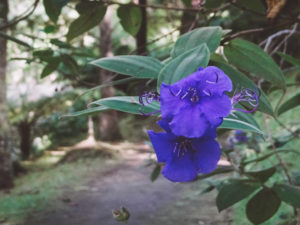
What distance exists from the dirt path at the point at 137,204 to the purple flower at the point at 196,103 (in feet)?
5.91

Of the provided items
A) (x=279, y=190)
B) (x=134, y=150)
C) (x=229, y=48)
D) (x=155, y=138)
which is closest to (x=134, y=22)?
(x=229, y=48)

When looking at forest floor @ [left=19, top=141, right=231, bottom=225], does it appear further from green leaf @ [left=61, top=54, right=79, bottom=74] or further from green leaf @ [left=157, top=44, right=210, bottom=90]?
green leaf @ [left=157, top=44, right=210, bottom=90]

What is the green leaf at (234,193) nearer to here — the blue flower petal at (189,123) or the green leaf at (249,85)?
the green leaf at (249,85)

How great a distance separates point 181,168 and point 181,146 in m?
0.02

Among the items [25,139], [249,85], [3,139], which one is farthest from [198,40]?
[25,139]

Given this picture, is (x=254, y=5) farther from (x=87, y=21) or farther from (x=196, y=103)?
(x=196, y=103)

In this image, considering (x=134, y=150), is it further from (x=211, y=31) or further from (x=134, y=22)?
(x=211, y=31)

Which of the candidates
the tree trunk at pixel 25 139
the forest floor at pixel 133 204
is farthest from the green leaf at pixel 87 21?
the tree trunk at pixel 25 139

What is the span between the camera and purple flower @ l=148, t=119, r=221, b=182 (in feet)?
1.13

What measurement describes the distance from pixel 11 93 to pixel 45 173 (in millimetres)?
2486

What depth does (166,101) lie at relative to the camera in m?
0.32

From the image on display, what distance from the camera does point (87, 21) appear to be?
0.79 meters

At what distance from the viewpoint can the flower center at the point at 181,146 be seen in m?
0.35

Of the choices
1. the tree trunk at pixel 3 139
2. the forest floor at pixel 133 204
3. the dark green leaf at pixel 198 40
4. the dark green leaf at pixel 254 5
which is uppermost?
the dark green leaf at pixel 254 5
